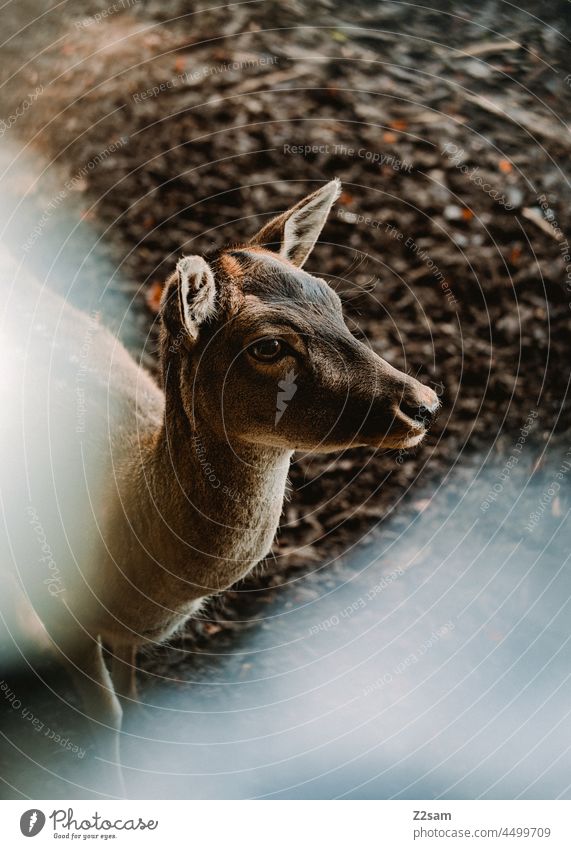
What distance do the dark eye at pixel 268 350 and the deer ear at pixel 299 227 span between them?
18cm

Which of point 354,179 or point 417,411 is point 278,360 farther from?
point 354,179

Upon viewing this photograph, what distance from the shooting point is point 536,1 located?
69.7 inches

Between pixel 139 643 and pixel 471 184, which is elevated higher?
pixel 471 184

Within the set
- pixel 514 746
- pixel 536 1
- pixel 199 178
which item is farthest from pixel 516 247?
pixel 514 746

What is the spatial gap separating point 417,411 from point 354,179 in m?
0.96

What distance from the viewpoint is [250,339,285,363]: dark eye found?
1229 millimetres

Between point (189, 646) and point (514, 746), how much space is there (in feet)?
2.34

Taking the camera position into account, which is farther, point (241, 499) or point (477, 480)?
point (477, 480)
